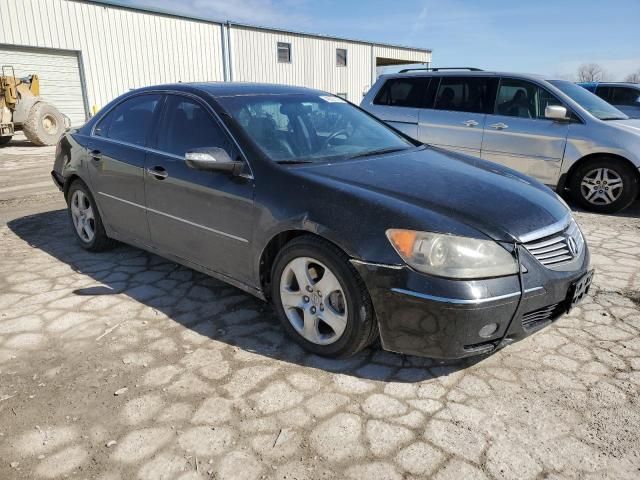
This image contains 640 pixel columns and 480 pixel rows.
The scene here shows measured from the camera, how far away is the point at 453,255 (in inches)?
95.3

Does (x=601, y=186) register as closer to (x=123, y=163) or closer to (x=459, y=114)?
(x=459, y=114)

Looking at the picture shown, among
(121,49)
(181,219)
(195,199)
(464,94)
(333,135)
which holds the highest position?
(121,49)

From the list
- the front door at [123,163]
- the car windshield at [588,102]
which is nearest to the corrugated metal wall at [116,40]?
the front door at [123,163]

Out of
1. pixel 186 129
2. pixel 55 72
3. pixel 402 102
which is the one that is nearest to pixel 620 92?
pixel 402 102

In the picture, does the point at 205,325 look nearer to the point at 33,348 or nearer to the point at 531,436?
the point at 33,348

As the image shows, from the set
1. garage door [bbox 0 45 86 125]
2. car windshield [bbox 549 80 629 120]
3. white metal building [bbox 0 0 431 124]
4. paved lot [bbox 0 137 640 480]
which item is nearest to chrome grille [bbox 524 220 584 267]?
paved lot [bbox 0 137 640 480]

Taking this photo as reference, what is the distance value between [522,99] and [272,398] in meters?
5.81

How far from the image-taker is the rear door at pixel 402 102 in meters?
7.59

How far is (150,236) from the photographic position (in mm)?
3936

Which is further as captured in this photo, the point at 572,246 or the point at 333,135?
the point at 333,135

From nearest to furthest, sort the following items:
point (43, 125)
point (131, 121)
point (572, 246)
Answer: point (572, 246) < point (131, 121) < point (43, 125)

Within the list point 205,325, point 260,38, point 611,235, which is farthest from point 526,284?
point 260,38

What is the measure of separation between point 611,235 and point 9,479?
18.5 ft

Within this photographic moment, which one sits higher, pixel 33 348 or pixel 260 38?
pixel 260 38
